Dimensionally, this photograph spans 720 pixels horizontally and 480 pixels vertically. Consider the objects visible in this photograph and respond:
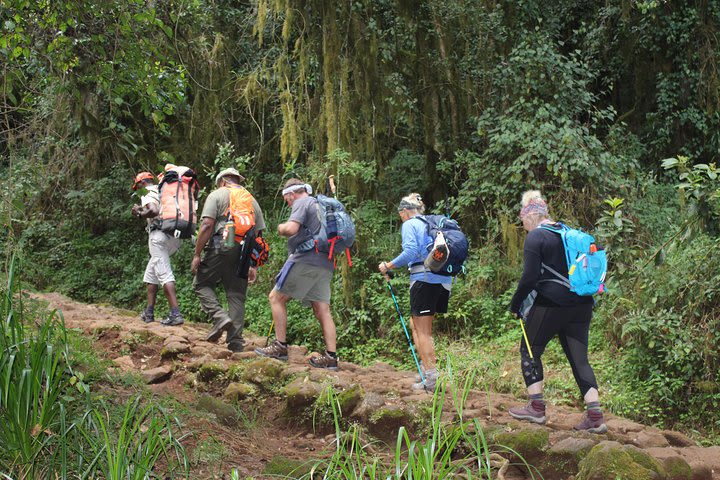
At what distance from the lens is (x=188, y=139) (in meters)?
14.3

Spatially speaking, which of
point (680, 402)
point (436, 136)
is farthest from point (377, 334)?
point (680, 402)

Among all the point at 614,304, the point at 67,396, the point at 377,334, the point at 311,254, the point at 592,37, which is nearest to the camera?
the point at 67,396

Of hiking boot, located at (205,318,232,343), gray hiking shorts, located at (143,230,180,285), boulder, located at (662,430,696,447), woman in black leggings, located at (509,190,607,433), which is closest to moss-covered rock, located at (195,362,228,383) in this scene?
hiking boot, located at (205,318,232,343)

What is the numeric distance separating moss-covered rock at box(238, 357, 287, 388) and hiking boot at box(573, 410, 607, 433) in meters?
2.44

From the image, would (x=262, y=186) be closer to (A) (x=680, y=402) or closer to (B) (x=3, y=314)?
(A) (x=680, y=402)

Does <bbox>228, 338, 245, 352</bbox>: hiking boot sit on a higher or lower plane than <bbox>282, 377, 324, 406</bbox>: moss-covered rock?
higher

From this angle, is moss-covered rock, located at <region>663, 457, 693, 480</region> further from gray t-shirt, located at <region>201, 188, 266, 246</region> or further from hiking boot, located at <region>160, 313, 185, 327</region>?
hiking boot, located at <region>160, 313, 185, 327</region>

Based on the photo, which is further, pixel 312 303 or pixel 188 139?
pixel 188 139

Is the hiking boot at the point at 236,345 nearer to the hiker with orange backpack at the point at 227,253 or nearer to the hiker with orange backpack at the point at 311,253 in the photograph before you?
the hiker with orange backpack at the point at 227,253

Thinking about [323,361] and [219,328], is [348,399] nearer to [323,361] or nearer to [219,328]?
[323,361]

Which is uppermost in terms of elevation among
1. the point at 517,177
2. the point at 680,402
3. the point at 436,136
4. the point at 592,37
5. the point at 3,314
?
the point at 592,37

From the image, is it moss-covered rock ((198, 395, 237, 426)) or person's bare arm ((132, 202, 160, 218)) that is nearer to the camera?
moss-covered rock ((198, 395, 237, 426))

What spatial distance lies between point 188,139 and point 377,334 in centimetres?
570

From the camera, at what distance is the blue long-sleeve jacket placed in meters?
6.77
